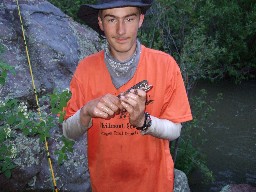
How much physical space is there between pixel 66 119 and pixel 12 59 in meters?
2.62

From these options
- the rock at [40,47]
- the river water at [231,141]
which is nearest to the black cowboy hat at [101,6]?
the rock at [40,47]

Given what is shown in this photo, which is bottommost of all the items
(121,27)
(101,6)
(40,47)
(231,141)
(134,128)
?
(231,141)

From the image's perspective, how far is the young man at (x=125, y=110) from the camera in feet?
8.96

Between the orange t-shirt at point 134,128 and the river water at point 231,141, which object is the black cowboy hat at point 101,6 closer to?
the orange t-shirt at point 134,128

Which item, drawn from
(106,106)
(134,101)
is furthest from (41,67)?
(134,101)

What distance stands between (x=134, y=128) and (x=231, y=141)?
806 centimetres

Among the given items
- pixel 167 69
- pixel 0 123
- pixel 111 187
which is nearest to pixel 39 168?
pixel 0 123

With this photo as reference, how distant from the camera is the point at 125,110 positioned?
8.86 feet

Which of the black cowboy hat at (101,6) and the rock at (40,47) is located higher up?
the black cowboy hat at (101,6)

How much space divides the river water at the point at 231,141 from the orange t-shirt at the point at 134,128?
595 cm

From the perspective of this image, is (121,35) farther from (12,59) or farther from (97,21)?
(12,59)

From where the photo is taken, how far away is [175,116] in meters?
2.74

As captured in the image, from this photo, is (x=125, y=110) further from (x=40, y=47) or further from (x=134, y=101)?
(x=40, y=47)

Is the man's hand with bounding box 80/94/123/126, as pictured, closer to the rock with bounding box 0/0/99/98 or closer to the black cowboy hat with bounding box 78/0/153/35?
the black cowboy hat with bounding box 78/0/153/35
